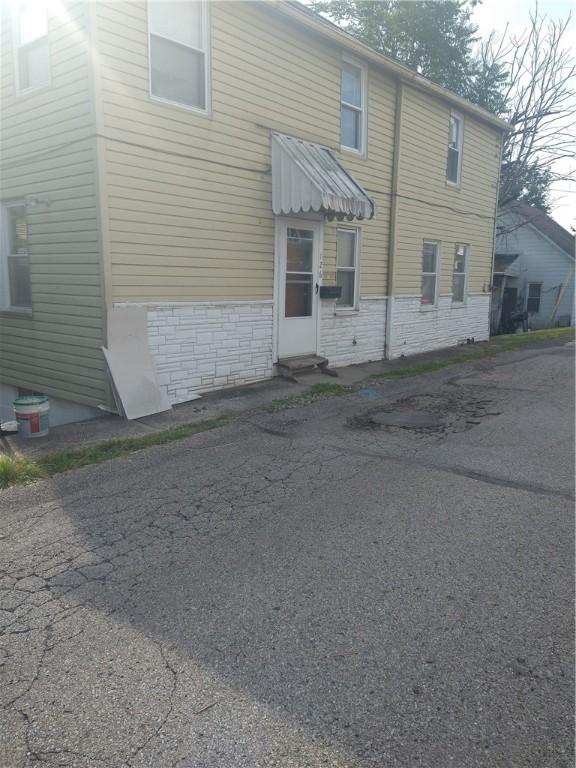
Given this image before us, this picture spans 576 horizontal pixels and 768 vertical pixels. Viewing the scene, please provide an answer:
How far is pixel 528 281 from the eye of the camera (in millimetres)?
29188

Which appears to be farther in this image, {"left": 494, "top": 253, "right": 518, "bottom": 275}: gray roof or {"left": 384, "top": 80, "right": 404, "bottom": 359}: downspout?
{"left": 494, "top": 253, "right": 518, "bottom": 275}: gray roof

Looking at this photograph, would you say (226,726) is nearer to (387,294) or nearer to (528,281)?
(387,294)

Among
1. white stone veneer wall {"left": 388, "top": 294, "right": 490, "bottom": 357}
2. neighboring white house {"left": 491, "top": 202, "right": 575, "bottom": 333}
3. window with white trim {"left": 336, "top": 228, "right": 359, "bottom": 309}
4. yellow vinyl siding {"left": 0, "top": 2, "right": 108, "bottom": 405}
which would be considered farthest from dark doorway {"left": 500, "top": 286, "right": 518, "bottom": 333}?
yellow vinyl siding {"left": 0, "top": 2, "right": 108, "bottom": 405}

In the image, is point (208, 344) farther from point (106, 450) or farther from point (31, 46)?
point (31, 46)

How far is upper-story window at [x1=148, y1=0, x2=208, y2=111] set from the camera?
7219 mm

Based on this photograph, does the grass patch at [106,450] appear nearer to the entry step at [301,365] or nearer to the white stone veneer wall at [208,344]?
the entry step at [301,365]

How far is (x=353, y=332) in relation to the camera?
11.1m

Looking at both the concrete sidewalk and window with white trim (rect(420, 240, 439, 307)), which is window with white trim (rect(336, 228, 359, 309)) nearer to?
the concrete sidewalk

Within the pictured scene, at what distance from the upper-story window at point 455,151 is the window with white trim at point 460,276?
1.73 meters

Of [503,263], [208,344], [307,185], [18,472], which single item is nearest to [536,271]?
[503,263]

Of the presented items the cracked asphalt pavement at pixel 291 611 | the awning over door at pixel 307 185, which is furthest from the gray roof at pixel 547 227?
the cracked asphalt pavement at pixel 291 611

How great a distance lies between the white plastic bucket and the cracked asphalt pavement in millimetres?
1414

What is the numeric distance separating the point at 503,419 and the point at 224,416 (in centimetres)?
344

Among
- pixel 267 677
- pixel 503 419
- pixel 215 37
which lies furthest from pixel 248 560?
pixel 215 37
